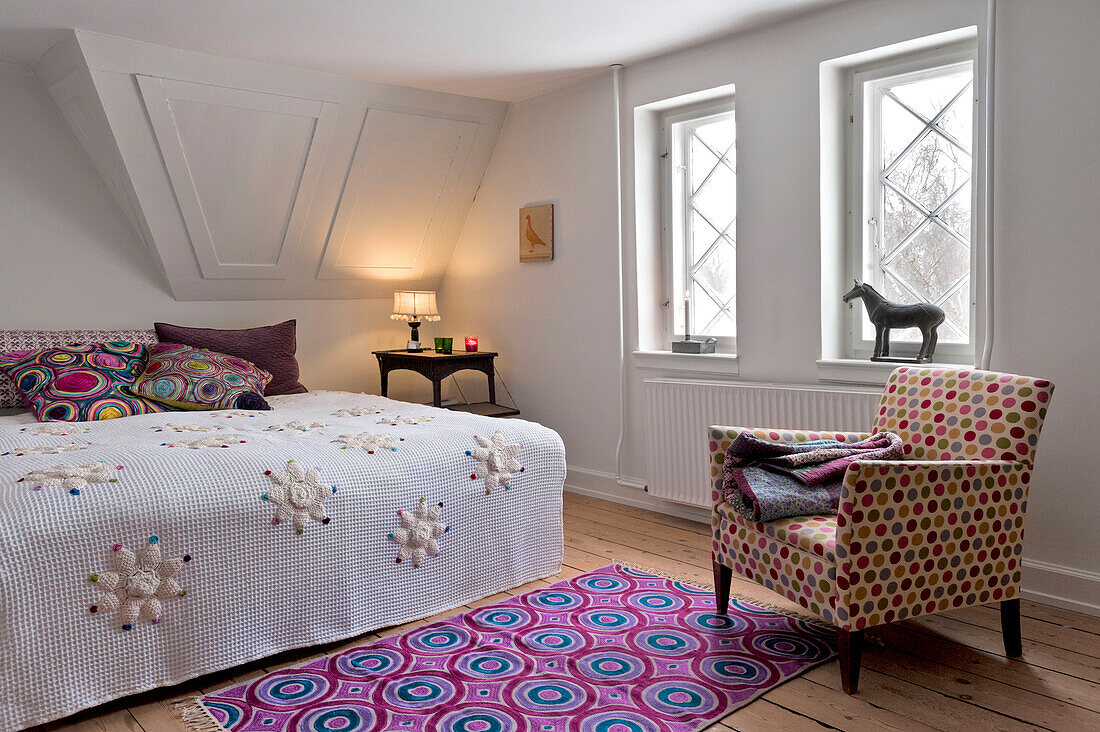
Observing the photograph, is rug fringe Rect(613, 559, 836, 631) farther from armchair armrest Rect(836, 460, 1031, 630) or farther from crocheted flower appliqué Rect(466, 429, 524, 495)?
crocheted flower appliqué Rect(466, 429, 524, 495)

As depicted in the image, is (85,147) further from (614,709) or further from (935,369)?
(935,369)

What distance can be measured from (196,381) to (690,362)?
2.14m

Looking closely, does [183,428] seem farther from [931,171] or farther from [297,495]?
[931,171]

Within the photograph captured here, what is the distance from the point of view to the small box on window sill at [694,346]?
387 cm

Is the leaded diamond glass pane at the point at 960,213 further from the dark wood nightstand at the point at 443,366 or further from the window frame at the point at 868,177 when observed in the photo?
the dark wood nightstand at the point at 443,366

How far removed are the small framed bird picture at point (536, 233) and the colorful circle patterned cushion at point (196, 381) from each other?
62.7 inches

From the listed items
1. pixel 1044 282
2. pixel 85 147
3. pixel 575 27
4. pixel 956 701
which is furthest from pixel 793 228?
pixel 85 147

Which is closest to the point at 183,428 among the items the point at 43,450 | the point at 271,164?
the point at 43,450

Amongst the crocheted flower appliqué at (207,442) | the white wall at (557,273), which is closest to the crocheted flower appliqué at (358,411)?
the crocheted flower appliqué at (207,442)

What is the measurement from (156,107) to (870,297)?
307cm

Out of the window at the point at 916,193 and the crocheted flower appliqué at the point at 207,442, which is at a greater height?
the window at the point at 916,193

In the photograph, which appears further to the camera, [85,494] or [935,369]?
[935,369]

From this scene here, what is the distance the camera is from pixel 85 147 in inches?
154

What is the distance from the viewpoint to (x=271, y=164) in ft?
13.6
